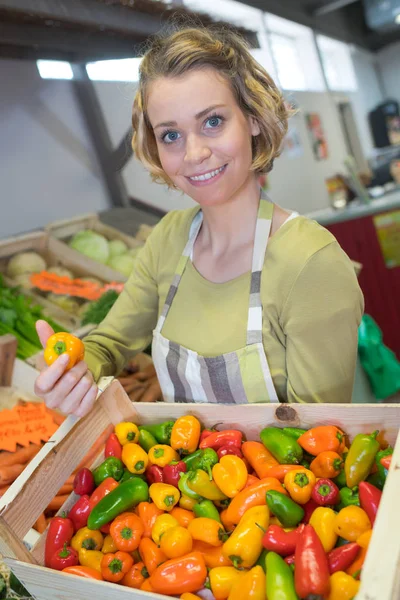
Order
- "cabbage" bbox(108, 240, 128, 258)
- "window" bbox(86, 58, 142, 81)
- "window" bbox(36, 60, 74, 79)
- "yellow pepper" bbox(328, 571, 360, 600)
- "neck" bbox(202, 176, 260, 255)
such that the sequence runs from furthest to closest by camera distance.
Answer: "window" bbox(86, 58, 142, 81) < "window" bbox(36, 60, 74, 79) < "cabbage" bbox(108, 240, 128, 258) < "neck" bbox(202, 176, 260, 255) < "yellow pepper" bbox(328, 571, 360, 600)

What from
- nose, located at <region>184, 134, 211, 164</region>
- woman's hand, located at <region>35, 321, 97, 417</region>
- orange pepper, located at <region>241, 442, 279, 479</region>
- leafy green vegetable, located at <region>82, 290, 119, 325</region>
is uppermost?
nose, located at <region>184, 134, 211, 164</region>

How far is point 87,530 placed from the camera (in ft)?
4.56

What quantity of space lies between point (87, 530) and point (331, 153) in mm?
8764

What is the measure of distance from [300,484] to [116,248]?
2.69 metres

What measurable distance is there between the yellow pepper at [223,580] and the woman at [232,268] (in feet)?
1.64

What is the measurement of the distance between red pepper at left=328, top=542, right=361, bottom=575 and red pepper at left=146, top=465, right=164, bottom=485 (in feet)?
1.81

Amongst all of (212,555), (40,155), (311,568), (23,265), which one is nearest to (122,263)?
(23,265)

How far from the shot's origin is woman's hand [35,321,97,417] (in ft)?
4.56

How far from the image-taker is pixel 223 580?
112cm

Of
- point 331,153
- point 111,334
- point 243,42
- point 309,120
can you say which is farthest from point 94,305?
point 331,153

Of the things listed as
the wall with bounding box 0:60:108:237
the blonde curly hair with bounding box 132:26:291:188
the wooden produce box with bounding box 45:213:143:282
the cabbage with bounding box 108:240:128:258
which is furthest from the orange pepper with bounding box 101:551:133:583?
the wall with bounding box 0:60:108:237

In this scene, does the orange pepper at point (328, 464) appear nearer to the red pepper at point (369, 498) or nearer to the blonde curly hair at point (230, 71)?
the red pepper at point (369, 498)

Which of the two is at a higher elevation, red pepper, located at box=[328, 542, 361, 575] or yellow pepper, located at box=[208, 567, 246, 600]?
red pepper, located at box=[328, 542, 361, 575]

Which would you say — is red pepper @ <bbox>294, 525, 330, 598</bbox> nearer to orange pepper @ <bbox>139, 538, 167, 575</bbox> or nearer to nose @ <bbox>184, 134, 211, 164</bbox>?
orange pepper @ <bbox>139, 538, 167, 575</bbox>
